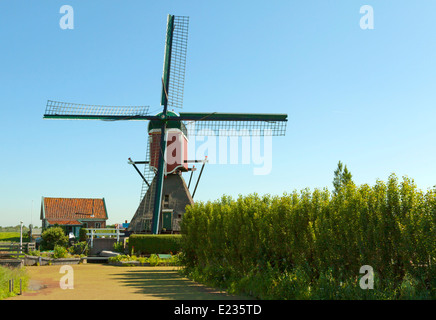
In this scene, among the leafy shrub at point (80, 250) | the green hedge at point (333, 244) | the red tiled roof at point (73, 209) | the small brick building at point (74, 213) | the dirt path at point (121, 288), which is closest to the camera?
the green hedge at point (333, 244)

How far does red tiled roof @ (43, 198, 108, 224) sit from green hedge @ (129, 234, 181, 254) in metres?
28.1

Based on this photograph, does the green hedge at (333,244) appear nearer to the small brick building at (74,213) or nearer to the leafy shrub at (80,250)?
the leafy shrub at (80,250)

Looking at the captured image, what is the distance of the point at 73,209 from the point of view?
181ft

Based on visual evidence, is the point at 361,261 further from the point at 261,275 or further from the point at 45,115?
the point at 45,115

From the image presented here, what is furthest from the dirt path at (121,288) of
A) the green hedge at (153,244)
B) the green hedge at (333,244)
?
the green hedge at (153,244)

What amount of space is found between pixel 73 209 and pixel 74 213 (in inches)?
26.5

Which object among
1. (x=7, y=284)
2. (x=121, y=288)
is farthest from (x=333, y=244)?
(x=7, y=284)

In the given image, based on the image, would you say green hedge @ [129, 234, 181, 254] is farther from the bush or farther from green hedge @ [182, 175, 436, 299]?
the bush

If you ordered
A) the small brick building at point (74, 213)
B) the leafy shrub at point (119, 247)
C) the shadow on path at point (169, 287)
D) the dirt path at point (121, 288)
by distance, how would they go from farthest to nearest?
the small brick building at point (74, 213) < the leafy shrub at point (119, 247) < the shadow on path at point (169, 287) < the dirt path at point (121, 288)

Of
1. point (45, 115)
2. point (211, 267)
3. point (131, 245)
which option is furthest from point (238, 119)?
point (211, 267)

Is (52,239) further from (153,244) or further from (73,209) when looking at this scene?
(73,209)

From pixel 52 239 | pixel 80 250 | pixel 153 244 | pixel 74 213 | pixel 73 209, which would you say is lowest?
pixel 80 250

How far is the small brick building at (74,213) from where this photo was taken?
53438 mm
